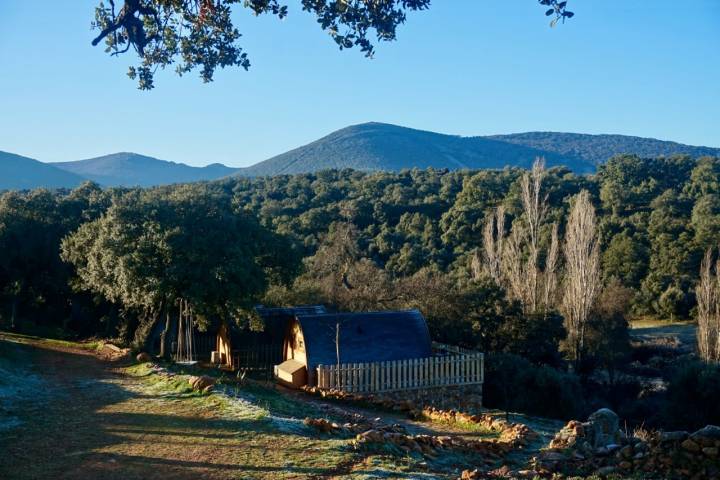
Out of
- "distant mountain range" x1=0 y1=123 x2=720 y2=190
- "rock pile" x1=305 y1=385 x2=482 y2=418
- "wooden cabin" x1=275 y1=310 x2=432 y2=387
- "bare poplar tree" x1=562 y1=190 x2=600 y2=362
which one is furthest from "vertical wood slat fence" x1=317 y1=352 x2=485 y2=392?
"distant mountain range" x1=0 y1=123 x2=720 y2=190

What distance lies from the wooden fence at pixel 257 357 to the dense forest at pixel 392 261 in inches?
65.6

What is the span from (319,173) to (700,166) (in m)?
34.9

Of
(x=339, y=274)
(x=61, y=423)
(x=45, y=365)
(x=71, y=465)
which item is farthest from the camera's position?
(x=339, y=274)

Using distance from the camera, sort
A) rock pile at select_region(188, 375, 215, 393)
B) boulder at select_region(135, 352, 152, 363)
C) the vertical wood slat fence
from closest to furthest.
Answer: rock pile at select_region(188, 375, 215, 393) → boulder at select_region(135, 352, 152, 363) → the vertical wood slat fence

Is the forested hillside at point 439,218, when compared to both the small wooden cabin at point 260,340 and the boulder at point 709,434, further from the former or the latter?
the boulder at point 709,434

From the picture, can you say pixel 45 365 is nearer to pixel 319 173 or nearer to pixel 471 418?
pixel 471 418

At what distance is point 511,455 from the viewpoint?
920 cm

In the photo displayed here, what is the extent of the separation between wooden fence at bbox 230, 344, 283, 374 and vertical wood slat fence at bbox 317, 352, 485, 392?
3980mm

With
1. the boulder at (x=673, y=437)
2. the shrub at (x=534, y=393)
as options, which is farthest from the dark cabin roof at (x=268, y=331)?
the boulder at (x=673, y=437)

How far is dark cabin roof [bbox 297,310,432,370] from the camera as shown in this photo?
654 inches

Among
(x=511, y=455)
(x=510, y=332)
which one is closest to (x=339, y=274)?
(x=510, y=332)

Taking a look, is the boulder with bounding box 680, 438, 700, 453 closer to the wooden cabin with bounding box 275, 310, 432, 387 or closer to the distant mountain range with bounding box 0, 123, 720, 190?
the wooden cabin with bounding box 275, 310, 432, 387

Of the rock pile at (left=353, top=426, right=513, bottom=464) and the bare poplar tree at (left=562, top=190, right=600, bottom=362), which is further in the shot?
the bare poplar tree at (left=562, top=190, right=600, bottom=362)

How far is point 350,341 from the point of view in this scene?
16891 mm
